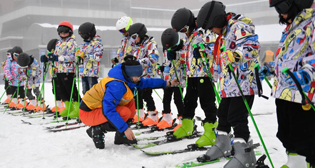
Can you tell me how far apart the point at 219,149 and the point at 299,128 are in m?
1.16

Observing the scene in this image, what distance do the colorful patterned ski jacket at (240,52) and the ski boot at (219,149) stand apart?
583mm

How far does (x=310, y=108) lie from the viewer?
82.4 inches

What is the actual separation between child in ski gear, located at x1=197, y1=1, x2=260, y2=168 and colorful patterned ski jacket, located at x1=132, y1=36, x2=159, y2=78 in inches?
87.3

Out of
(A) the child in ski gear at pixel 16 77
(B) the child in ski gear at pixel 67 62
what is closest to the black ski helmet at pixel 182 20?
(B) the child in ski gear at pixel 67 62

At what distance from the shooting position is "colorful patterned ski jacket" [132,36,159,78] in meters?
5.18

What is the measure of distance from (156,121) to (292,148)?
3.51 m

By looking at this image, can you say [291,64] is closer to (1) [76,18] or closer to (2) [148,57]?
(2) [148,57]

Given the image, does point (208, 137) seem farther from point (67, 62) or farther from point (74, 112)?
point (67, 62)

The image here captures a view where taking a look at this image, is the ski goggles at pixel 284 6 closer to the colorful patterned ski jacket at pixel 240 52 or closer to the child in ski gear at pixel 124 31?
the colorful patterned ski jacket at pixel 240 52

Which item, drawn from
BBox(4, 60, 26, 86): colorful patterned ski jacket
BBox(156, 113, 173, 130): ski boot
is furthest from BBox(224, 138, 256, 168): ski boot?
BBox(4, 60, 26, 86): colorful patterned ski jacket

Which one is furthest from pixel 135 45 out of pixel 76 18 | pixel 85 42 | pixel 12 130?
pixel 76 18

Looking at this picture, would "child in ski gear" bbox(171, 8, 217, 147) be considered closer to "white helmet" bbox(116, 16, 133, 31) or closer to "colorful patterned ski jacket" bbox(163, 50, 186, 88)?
"colorful patterned ski jacket" bbox(163, 50, 186, 88)

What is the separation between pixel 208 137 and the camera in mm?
3754

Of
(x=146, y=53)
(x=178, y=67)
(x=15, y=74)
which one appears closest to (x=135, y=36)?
(x=146, y=53)
